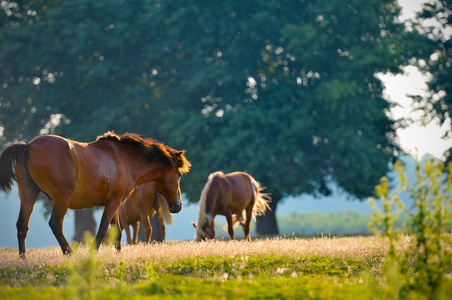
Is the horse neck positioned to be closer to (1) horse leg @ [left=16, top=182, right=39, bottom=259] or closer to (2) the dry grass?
(2) the dry grass

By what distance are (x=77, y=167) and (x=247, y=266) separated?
3.99m

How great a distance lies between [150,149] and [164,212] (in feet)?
17.0

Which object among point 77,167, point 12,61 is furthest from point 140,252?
point 12,61

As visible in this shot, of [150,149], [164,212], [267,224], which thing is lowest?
[267,224]

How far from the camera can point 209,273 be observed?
9359 millimetres

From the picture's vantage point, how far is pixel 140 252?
11.4m

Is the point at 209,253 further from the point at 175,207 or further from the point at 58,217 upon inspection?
the point at 58,217

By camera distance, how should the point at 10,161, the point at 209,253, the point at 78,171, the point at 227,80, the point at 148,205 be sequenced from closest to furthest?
the point at 10,161, the point at 78,171, the point at 209,253, the point at 148,205, the point at 227,80

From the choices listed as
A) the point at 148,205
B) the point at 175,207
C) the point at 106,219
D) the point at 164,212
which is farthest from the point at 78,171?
the point at 164,212

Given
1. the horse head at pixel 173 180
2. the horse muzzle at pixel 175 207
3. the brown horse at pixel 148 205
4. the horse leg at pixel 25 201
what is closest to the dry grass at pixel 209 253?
the horse leg at pixel 25 201

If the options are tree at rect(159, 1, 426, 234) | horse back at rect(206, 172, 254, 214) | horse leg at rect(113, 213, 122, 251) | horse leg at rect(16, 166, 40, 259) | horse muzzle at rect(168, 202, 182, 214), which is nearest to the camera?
horse leg at rect(16, 166, 40, 259)

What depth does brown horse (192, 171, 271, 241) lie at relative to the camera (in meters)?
16.6

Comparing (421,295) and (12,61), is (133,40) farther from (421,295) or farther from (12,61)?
(421,295)

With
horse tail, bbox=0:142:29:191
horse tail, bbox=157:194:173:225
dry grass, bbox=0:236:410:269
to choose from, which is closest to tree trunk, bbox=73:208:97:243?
horse tail, bbox=157:194:173:225
